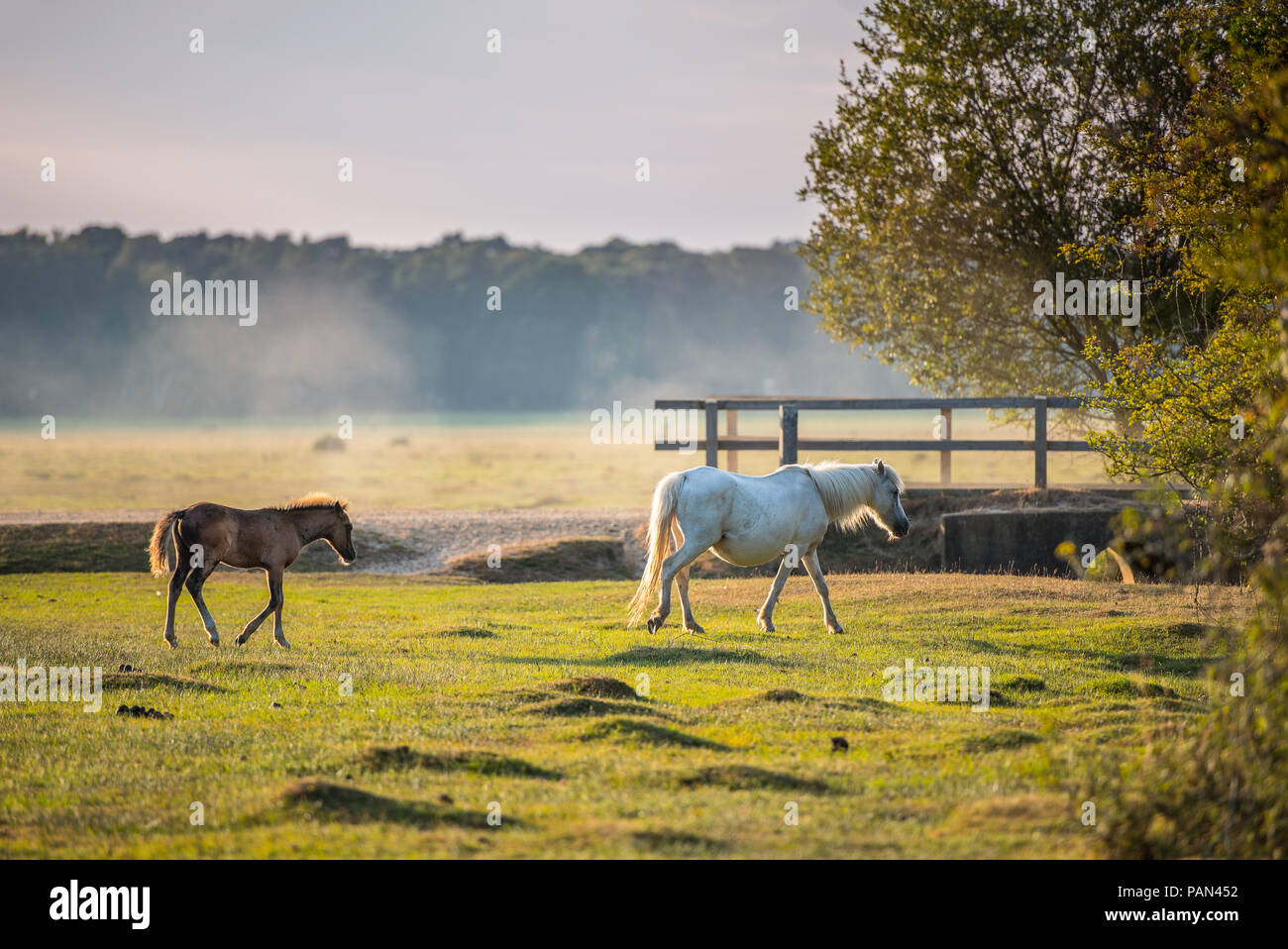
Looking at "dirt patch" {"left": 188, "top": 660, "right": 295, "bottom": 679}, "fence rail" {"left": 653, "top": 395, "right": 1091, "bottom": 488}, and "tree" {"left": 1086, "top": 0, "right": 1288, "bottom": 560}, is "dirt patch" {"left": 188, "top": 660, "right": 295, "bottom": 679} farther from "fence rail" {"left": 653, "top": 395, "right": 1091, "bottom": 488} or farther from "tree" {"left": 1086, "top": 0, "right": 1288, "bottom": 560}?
"fence rail" {"left": 653, "top": 395, "right": 1091, "bottom": 488}

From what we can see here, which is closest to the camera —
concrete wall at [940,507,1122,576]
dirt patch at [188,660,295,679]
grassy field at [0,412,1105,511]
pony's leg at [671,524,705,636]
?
dirt patch at [188,660,295,679]

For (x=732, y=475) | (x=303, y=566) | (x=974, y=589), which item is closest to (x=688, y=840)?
(x=732, y=475)

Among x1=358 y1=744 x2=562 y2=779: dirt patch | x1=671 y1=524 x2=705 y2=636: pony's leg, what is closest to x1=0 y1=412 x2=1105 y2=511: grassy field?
x1=671 y1=524 x2=705 y2=636: pony's leg

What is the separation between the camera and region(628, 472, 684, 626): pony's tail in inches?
560

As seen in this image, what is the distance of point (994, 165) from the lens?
909 inches

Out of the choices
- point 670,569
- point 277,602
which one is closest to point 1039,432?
point 670,569

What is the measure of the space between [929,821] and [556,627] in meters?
9.26

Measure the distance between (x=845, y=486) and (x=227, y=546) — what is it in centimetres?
751

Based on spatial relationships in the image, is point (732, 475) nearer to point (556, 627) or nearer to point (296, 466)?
point (556, 627)

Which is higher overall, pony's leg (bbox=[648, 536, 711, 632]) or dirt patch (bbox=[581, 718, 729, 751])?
pony's leg (bbox=[648, 536, 711, 632])

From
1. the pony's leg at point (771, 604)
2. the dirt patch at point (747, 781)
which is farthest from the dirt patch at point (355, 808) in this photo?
the pony's leg at point (771, 604)

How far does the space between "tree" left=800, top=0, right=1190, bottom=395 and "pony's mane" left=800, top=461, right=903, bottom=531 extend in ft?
29.6

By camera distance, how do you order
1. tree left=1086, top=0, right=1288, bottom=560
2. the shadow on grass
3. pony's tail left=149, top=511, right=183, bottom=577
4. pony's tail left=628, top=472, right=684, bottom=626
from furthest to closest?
pony's tail left=628, top=472, right=684, bottom=626 < pony's tail left=149, top=511, right=183, bottom=577 < tree left=1086, top=0, right=1288, bottom=560 < the shadow on grass

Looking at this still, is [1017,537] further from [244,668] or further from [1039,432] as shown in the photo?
[244,668]
